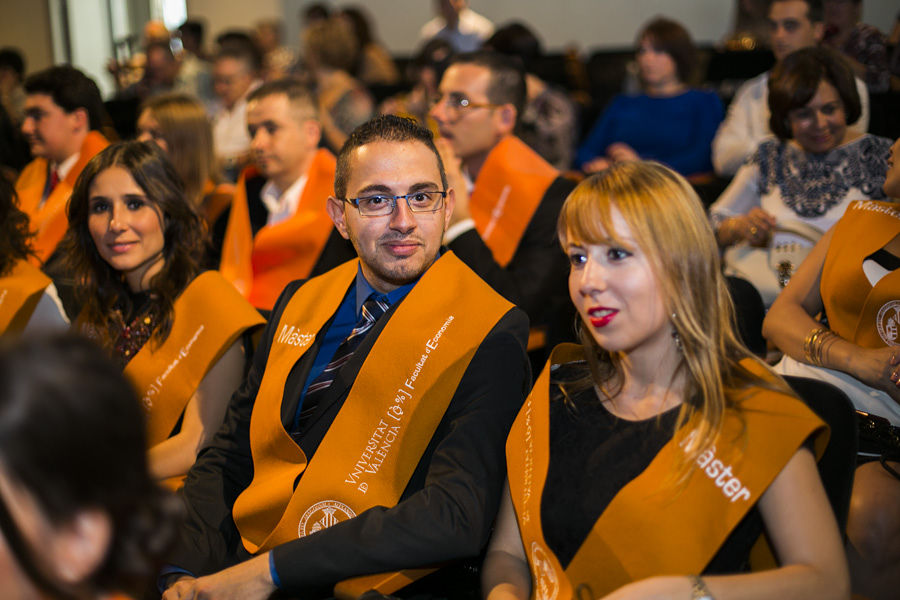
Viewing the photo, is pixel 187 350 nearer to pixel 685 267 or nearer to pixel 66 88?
pixel 685 267

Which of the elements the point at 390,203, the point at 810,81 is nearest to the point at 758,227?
the point at 810,81

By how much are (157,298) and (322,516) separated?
1.04 metres

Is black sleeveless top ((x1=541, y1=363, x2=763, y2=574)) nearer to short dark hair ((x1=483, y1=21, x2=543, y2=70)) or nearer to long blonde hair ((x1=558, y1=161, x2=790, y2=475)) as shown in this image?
long blonde hair ((x1=558, y1=161, x2=790, y2=475))


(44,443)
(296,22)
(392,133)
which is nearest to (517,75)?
(392,133)

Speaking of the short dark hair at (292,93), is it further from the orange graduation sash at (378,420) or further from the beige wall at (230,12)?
the beige wall at (230,12)

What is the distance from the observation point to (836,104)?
286 centimetres

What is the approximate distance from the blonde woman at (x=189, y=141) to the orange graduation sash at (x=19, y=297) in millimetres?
1144

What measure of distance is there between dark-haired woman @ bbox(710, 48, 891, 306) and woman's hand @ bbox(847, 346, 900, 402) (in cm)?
82

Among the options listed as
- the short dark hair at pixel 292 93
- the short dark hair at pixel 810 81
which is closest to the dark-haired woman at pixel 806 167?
the short dark hair at pixel 810 81

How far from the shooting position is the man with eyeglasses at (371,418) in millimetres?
1674

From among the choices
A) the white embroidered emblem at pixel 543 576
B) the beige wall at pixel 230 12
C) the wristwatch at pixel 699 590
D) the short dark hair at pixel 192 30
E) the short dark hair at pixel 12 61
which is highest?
the beige wall at pixel 230 12

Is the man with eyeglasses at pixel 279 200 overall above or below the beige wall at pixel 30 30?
below

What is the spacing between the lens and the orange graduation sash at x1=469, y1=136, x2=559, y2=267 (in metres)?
3.41

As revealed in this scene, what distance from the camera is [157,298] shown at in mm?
2547
